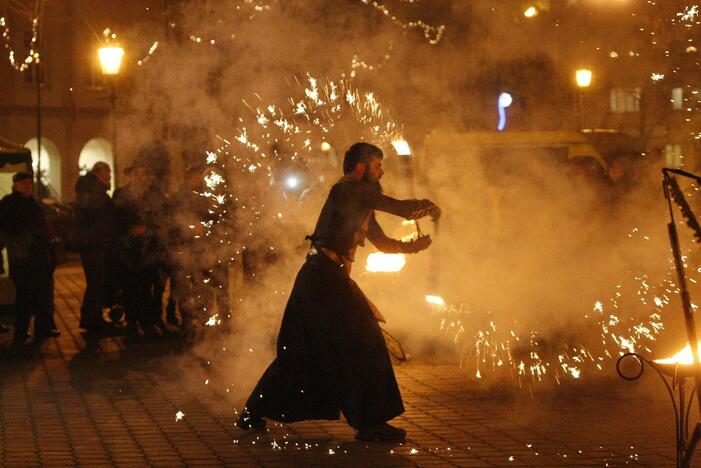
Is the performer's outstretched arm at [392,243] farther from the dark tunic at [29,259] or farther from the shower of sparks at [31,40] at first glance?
the shower of sparks at [31,40]

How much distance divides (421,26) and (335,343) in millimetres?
9140

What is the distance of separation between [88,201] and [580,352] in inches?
208

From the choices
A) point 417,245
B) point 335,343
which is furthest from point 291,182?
point 335,343

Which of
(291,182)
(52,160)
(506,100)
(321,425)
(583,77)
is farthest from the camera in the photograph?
(52,160)

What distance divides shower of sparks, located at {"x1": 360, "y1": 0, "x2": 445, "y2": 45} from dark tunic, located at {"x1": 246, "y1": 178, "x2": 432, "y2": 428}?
24.3 feet

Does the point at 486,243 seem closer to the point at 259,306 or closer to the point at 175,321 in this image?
the point at 259,306

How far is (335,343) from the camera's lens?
681cm

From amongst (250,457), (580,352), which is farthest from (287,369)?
(580,352)

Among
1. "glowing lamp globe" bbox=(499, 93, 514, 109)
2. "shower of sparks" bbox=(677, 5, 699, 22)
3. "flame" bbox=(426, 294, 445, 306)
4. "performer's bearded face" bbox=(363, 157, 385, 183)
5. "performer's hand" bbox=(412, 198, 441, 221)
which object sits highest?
"shower of sparks" bbox=(677, 5, 699, 22)

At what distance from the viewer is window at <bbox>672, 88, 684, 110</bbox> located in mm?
8367

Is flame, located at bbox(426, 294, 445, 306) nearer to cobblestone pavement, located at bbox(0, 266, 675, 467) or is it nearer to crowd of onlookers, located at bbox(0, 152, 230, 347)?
cobblestone pavement, located at bbox(0, 266, 675, 467)

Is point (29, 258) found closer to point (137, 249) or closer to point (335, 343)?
point (137, 249)

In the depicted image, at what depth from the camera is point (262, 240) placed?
11234mm

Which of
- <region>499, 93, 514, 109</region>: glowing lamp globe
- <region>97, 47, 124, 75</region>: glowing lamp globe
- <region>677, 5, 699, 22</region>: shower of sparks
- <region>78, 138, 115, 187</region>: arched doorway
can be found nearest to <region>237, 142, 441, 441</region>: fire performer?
<region>677, 5, 699, 22</region>: shower of sparks
